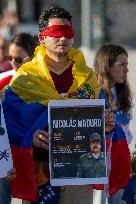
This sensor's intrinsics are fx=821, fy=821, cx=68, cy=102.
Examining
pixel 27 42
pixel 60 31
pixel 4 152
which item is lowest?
pixel 4 152

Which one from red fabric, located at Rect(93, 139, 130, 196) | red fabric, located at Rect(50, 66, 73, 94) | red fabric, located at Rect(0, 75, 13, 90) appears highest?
red fabric, located at Rect(50, 66, 73, 94)

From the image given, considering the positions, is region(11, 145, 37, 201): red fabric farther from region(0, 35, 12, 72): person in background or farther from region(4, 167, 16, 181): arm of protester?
region(0, 35, 12, 72): person in background

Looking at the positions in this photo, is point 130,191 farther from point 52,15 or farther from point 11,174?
point 52,15

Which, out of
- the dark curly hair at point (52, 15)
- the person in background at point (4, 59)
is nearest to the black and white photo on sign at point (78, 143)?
the dark curly hair at point (52, 15)

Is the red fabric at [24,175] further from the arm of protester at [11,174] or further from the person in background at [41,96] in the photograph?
the arm of protester at [11,174]

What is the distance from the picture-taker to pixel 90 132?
490cm

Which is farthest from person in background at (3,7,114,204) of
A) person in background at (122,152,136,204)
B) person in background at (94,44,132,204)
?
person in background at (94,44,132,204)

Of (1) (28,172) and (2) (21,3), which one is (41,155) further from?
(2) (21,3)

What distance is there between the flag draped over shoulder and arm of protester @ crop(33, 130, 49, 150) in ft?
0.19

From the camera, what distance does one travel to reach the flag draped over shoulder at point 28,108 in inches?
196

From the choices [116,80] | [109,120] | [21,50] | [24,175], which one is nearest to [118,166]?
[109,120]

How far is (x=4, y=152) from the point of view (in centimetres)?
490

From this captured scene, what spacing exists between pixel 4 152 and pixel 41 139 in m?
0.24

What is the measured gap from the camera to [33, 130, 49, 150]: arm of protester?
15.8 feet
